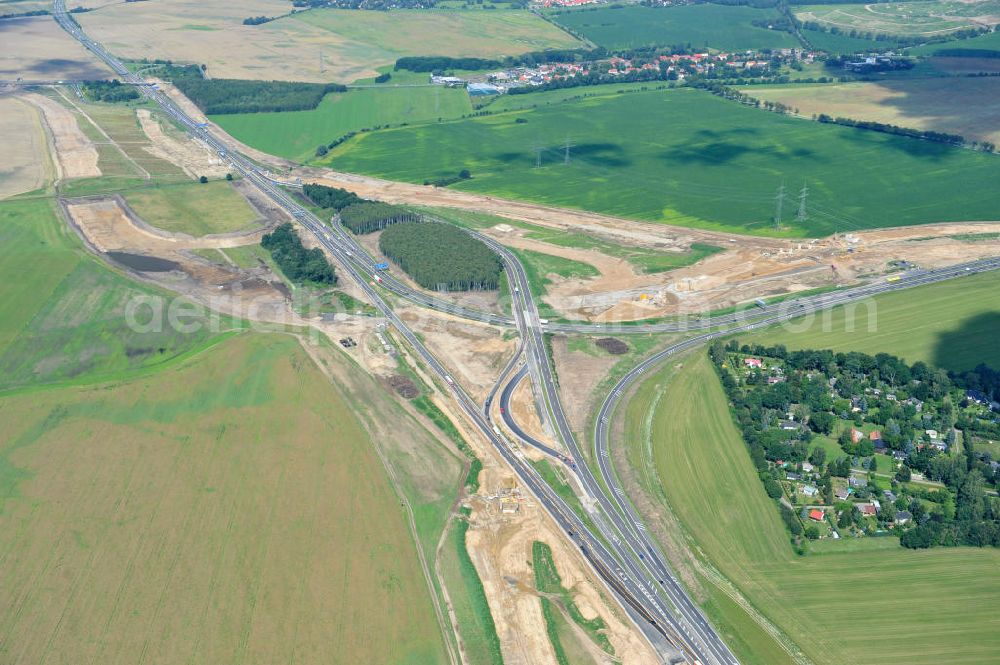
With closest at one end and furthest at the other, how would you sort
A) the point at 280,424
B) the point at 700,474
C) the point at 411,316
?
the point at 700,474, the point at 280,424, the point at 411,316

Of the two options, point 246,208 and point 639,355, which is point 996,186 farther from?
point 246,208

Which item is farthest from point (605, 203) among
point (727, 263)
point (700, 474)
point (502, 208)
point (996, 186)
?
point (700, 474)

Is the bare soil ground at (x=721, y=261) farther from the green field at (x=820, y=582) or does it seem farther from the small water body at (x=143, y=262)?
the small water body at (x=143, y=262)

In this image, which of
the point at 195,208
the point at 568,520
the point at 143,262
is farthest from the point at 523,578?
the point at 195,208

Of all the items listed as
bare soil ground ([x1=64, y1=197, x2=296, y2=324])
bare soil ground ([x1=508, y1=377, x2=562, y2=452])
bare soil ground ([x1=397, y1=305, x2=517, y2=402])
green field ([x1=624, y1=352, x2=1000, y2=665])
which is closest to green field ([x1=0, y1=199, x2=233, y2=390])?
bare soil ground ([x1=64, y1=197, x2=296, y2=324])

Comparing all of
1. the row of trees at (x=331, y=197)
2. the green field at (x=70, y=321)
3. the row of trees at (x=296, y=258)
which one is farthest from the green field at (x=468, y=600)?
the row of trees at (x=331, y=197)

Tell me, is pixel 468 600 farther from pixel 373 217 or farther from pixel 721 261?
pixel 373 217
